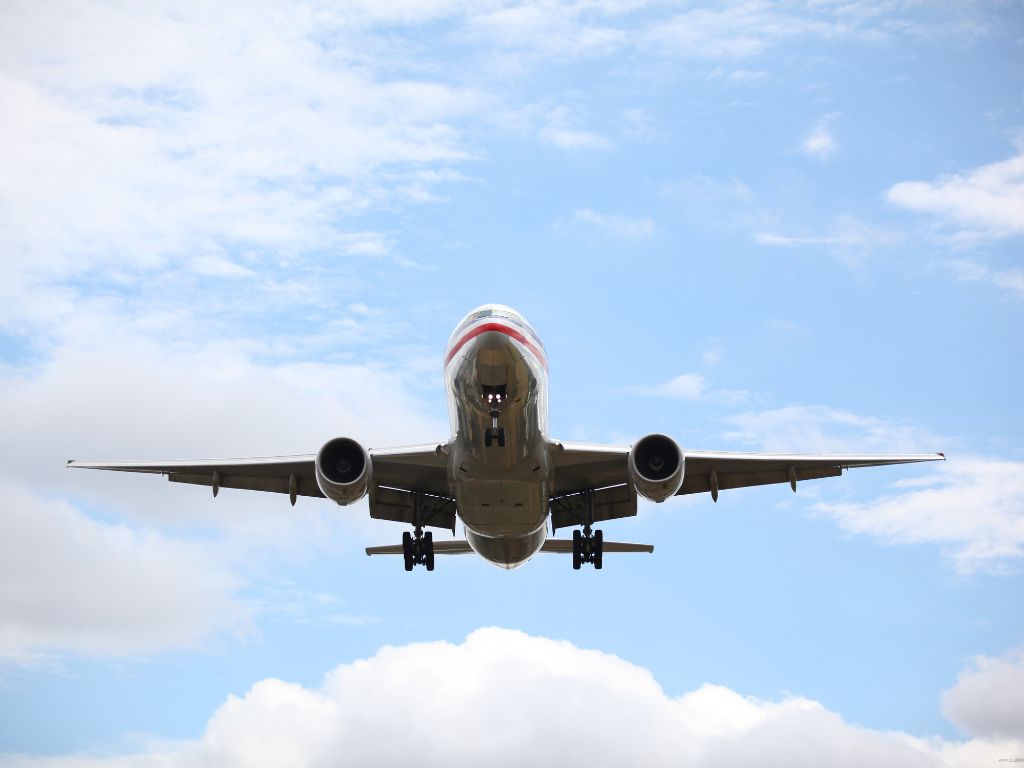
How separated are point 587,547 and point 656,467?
512 centimetres

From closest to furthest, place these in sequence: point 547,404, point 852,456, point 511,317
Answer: point 511,317, point 547,404, point 852,456

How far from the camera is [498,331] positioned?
2177cm

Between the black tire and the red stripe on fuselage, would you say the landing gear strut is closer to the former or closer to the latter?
the red stripe on fuselage

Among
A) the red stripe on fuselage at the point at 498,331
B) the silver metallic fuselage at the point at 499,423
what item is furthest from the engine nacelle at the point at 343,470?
the red stripe on fuselage at the point at 498,331

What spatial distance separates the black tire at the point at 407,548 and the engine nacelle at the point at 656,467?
6.46 m

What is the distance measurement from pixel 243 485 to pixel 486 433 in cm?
756

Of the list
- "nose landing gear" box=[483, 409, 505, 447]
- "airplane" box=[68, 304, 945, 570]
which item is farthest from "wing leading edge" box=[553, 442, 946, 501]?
"nose landing gear" box=[483, 409, 505, 447]

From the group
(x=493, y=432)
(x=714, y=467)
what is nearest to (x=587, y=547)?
(x=714, y=467)

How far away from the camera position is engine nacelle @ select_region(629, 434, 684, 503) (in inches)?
942

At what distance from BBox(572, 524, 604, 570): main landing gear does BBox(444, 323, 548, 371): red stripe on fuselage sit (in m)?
6.30

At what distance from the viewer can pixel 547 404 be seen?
24422mm

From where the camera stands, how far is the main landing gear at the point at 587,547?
28672mm

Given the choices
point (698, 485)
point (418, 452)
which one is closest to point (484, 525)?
point (418, 452)

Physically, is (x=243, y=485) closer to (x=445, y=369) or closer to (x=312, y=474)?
(x=312, y=474)
